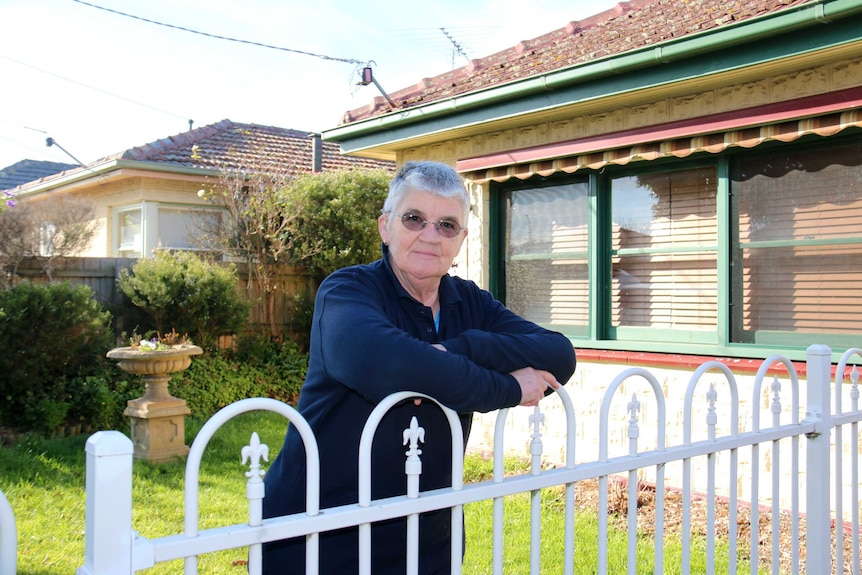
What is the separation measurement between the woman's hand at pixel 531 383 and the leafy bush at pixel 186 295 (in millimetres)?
7277

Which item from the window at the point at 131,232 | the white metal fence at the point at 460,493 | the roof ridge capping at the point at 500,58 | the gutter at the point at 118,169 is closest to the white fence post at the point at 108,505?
the white metal fence at the point at 460,493

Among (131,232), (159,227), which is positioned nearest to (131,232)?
(131,232)

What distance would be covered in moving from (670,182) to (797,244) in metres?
1.10

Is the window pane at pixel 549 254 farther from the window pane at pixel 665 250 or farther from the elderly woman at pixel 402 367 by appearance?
the elderly woman at pixel 402 367

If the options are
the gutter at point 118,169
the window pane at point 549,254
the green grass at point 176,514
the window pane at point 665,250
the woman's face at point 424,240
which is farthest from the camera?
the gutter at point 118,169

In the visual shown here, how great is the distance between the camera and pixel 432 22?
14.4 meters

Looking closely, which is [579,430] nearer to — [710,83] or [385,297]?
[710,83]

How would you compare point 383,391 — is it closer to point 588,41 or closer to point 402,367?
point 402,367

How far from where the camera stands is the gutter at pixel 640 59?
395cm

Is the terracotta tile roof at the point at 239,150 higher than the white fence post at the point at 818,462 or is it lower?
higher

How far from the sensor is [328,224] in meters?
10.2

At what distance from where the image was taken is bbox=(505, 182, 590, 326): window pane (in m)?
6.07

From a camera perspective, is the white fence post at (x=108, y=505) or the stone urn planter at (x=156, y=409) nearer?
the white fence post at (x=108, y=505)

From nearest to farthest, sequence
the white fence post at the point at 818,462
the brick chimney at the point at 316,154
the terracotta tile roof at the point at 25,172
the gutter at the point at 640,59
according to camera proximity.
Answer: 1. the white fence post at the point at 818,462
2. the gutter at the point at 640,59
3. the brick chimney at the point at 316,154
4. the terracotta tile roof at the point at 25,172
